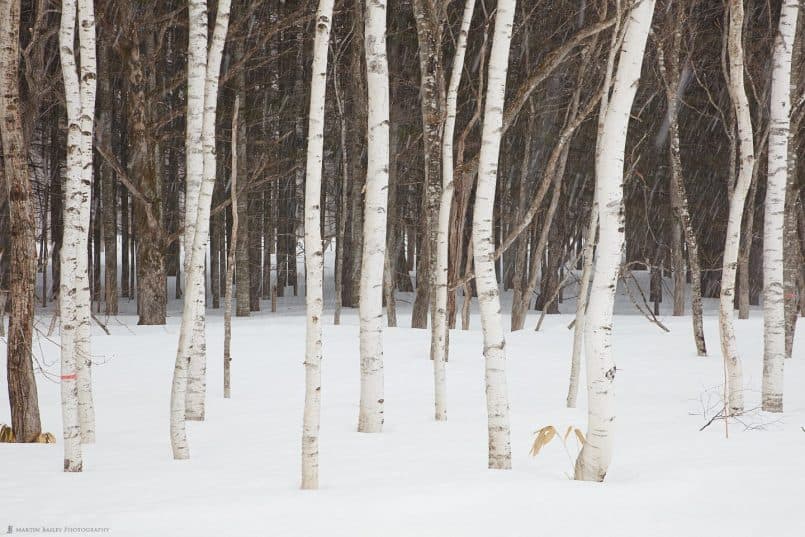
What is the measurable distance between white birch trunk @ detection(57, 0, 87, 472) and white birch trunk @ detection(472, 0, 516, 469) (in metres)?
2.77

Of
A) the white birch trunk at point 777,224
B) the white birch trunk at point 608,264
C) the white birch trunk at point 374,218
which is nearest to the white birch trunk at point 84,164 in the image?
the white birch trunk at point 374,218

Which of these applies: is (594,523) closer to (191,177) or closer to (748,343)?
(191,177)

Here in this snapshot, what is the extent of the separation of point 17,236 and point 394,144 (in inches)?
393

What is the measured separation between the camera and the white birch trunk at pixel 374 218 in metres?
5.96

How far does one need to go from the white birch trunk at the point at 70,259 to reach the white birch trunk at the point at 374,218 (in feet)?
6.91

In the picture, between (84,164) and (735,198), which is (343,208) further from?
(84,164)

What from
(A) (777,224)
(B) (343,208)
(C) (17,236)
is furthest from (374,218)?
(B) (343,208)

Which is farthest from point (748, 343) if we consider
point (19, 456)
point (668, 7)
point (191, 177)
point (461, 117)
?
point (19, 456)

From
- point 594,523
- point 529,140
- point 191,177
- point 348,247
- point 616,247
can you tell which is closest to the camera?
point 594,523

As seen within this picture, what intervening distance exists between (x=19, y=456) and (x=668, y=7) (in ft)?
35.3

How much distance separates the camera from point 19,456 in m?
5.87

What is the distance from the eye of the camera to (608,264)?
4.78m

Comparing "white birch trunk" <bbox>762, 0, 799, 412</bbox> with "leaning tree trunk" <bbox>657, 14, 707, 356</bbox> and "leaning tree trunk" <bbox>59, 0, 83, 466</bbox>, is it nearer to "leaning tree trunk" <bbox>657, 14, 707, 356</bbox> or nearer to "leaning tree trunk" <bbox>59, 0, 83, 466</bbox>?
"leaning tree trunk" <bbox>657, 14, 707, 356</bbox>

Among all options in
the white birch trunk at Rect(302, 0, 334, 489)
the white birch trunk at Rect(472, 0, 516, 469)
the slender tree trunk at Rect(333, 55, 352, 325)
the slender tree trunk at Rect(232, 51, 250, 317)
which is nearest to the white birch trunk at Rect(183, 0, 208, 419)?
the white birch trunk at Rect(302, 0, 334, 489)
